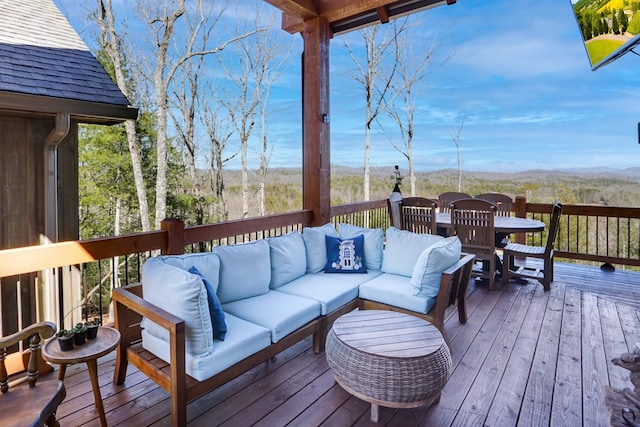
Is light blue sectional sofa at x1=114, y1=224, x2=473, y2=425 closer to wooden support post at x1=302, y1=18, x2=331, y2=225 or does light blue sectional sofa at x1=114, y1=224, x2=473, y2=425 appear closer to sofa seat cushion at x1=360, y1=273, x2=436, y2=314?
sofa seat cushion at x1=360, y1=273, x2=436, y2=314

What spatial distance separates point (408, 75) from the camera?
9.68 metres

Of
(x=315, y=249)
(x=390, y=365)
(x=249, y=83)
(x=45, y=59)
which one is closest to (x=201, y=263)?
(x=315, y=249)

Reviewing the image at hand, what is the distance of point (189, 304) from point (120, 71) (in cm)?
735

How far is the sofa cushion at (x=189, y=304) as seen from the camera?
A: 6.44 feet

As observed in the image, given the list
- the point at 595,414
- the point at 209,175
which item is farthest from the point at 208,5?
the point at 595,414

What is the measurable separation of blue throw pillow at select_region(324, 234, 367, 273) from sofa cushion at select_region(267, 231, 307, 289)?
287 mm

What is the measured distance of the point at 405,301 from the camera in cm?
289

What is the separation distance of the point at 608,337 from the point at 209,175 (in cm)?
805

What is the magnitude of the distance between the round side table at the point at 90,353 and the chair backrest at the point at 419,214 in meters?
3.69

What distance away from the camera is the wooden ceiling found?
157 inches

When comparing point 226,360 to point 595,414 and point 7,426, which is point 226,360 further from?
point 595,414

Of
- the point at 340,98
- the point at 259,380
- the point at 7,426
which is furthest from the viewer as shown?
the point at 340,98

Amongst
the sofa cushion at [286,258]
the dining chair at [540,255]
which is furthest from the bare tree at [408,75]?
the sofa cushion at [286,258]

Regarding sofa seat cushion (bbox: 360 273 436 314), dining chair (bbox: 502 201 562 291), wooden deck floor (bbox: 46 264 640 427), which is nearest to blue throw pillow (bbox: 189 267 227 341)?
wooden deck floor (bbox: 46 264 640 427)
